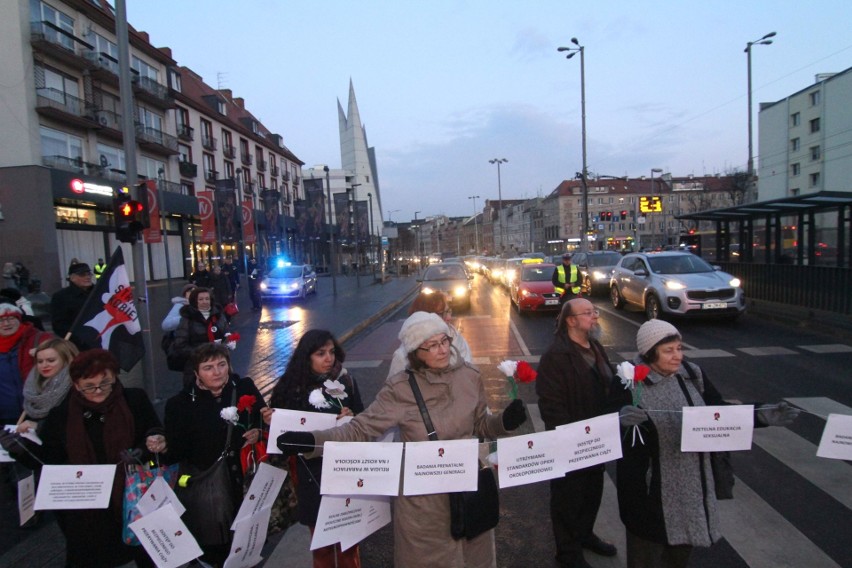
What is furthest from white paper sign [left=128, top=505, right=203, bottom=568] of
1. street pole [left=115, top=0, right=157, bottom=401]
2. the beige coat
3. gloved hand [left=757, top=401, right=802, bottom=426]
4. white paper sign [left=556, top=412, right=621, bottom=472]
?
street pole [left=115, top=0, right=157, bottom=401]

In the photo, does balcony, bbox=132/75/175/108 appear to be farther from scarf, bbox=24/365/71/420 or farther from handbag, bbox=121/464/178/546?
handbag, bbox=121/464/178/546

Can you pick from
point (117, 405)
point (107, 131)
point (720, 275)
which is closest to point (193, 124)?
point (107, 131)

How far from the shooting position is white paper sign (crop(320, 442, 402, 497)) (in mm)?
2551

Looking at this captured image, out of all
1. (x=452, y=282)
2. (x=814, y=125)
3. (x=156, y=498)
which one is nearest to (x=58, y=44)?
(x=452, y=282)

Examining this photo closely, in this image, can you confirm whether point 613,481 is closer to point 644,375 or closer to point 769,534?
point 769,534

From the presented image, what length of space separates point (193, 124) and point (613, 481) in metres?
43.7

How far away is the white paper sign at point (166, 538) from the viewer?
275 centimetres

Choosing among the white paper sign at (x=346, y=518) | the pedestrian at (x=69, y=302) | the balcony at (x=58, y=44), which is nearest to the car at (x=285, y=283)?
the balcony at (x=58, y=44)

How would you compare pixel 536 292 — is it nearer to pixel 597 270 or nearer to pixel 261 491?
pixel 597 270

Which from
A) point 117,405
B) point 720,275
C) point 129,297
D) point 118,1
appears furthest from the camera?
point 720,275

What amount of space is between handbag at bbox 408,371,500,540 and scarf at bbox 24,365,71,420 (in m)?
2.37

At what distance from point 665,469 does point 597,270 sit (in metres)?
19.3

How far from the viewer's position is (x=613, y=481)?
183 inches

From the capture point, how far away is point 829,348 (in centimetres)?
945
